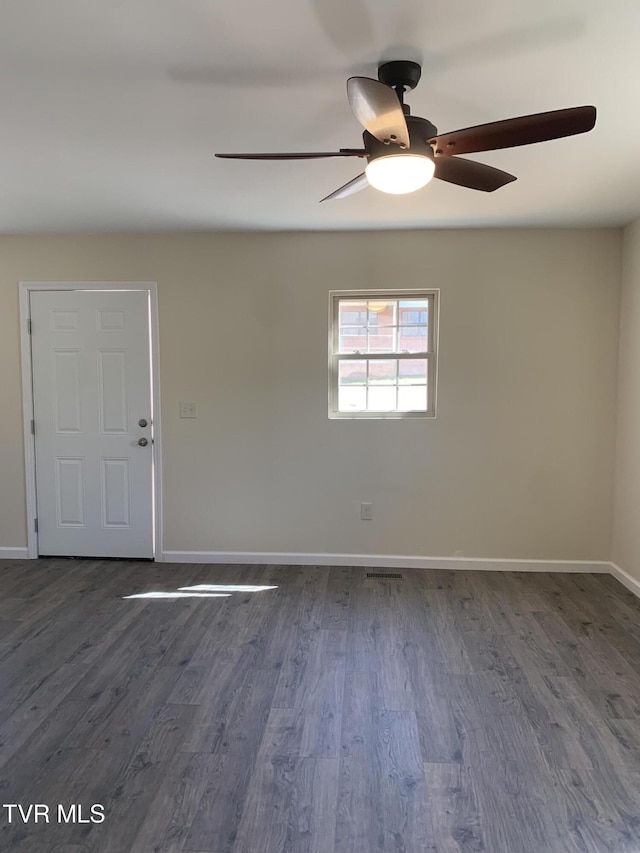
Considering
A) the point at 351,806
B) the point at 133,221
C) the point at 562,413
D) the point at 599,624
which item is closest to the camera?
the point at 351,806

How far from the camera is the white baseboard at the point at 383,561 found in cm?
397

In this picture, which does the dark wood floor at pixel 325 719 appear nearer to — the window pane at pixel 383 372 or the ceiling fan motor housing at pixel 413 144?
the window pane at pixel 383 372

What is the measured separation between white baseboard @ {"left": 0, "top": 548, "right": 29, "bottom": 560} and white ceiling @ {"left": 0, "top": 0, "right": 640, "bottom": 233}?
8.36 ft

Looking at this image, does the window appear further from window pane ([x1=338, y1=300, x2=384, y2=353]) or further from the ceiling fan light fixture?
the ceiling fan light fixture

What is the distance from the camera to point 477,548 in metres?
4.02

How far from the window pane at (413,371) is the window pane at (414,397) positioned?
0.04m

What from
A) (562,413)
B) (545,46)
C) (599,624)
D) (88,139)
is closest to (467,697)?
(599,624)

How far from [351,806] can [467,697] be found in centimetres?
82

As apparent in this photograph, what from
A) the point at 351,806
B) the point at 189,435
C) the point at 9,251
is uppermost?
the point at 9,251

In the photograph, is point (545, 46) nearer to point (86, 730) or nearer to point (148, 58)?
point (148, 58)

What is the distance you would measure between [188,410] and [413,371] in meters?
1.70

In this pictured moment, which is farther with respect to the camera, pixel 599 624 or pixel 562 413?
pixel 562 413

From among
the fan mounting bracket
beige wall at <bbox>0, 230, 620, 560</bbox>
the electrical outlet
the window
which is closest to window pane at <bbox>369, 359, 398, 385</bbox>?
the window

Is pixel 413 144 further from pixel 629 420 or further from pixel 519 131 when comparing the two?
pixel 629 420
